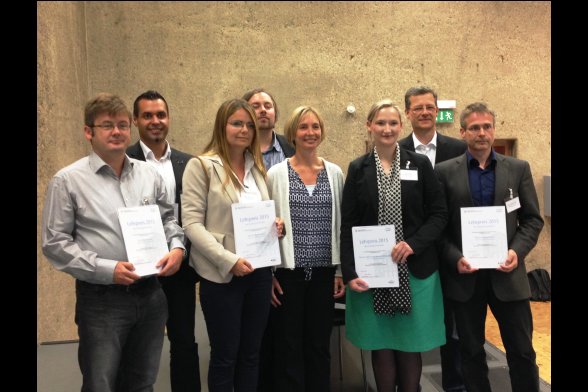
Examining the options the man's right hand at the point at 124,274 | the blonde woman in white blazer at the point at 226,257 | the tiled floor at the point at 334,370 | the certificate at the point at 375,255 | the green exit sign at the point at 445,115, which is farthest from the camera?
the green exit sign at the point at 445,115

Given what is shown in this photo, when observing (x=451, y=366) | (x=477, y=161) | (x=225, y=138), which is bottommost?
(x=451, y=366)

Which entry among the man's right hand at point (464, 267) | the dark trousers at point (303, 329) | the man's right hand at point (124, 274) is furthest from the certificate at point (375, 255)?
the man's right hand at point (124, 274)

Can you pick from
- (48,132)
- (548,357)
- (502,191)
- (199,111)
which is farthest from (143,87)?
(548,357)

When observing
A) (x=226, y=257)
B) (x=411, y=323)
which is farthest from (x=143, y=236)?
(x=411, y=323)

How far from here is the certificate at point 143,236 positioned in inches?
66.8

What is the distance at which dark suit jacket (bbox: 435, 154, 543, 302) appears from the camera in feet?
6.99

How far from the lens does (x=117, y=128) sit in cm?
173

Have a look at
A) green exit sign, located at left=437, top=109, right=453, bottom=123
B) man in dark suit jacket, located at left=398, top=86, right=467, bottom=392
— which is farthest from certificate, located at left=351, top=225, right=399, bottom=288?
green exit sign, located at left=437, top=109, right=453, bottom=123

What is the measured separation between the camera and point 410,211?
2129mm

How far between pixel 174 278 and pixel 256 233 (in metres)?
0.62

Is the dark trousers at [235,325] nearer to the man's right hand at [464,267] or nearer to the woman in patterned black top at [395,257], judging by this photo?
the woman in patterned black top at [395,257]

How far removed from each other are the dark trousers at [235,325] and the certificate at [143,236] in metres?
0.31

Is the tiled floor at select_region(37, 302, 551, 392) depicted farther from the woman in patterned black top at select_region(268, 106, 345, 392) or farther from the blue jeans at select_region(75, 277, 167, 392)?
the blue jeans at select_region(75, 277, 167, 392)

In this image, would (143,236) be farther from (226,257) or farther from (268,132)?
(268,132)
